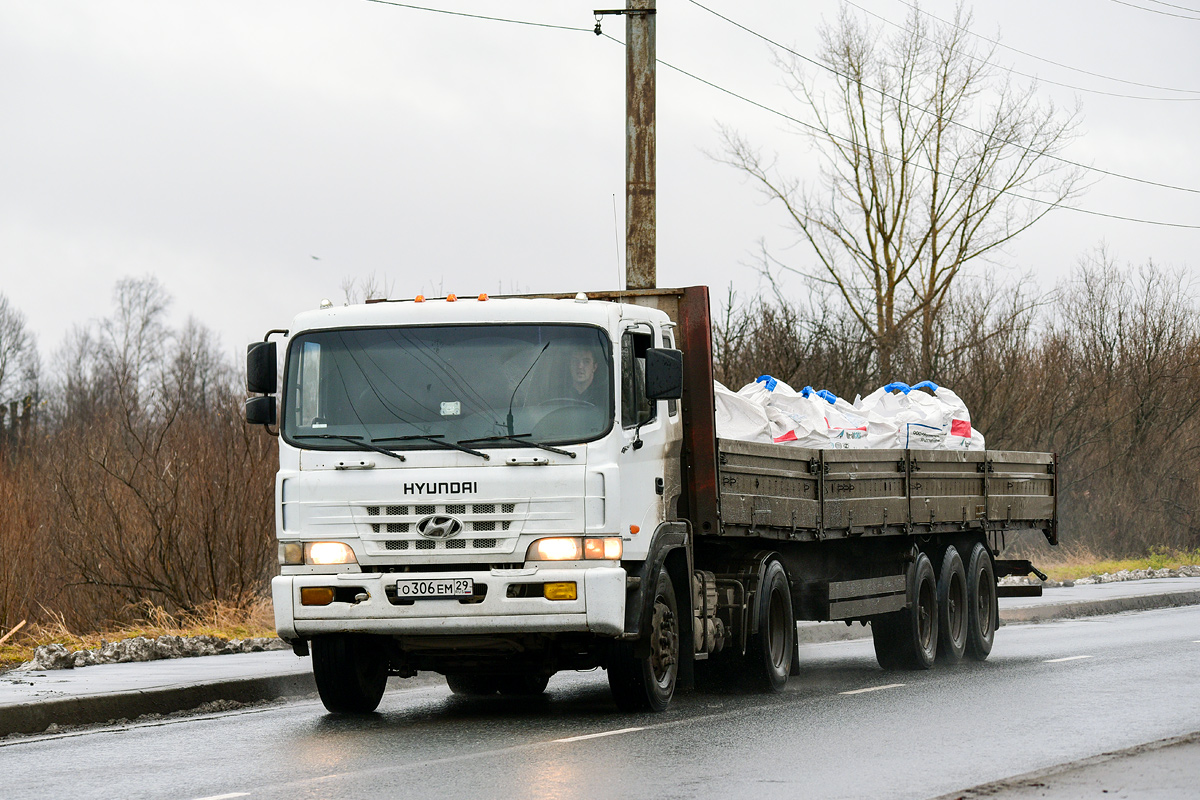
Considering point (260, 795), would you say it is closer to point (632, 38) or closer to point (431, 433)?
point (431, 433)

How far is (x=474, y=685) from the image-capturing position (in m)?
12.9

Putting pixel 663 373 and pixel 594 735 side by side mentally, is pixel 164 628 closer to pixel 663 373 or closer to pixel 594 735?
pixel 594 735

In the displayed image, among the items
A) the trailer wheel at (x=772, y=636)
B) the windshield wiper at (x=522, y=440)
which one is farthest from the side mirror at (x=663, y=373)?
the trailer wheel at (x=772, y=636)

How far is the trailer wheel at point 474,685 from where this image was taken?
1288 centimetres

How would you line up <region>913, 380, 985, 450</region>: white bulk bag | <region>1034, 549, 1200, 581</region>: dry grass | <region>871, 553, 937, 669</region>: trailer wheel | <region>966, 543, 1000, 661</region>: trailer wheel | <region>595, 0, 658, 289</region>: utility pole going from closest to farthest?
<region>871, 553, 937, 669</region>: trailer wheel
<region>595, 0, 658, 289</region>: utility pole
<region>913, 380, 985, 450</region>: white bulk bag
<region>966, 543, 1000, 661</region>: trailer wheel
<region>1034, 549, 1200, 581</region>: dry grass

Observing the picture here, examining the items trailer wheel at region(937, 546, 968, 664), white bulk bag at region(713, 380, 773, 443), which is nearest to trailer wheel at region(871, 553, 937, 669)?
trailer wheel at region(937, 546, 968, 664)

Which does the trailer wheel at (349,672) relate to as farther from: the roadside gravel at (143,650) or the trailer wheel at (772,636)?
the roadside gravel at (143,650)

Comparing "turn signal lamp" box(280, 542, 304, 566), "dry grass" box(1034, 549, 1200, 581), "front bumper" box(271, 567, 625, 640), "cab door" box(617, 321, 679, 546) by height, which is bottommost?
"dry grass" box(1034, 549, 1200, 581)

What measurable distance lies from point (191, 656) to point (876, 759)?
8.29 m

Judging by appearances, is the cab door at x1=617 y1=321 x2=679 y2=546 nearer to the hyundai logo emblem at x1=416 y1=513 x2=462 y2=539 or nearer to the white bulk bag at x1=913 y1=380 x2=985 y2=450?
the hyundai logo emblem at x1=416 y1=513 x2=462 y2=539

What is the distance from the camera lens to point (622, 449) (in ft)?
32.7

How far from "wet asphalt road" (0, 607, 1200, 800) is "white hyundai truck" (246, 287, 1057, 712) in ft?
1.81

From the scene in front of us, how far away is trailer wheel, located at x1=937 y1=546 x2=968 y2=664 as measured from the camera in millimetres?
15133

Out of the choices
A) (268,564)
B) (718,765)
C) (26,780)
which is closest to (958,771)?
(718,765)
